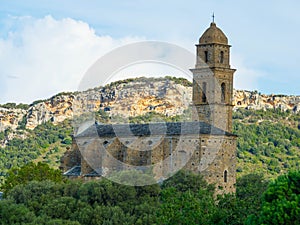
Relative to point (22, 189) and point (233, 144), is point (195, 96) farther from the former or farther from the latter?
point (22, 189)

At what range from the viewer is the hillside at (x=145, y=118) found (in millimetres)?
90062

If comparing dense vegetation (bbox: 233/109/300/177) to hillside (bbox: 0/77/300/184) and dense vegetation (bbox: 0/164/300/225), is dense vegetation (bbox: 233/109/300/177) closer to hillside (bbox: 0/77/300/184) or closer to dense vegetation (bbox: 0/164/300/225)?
hillside (bbox: 0/77/300/184)

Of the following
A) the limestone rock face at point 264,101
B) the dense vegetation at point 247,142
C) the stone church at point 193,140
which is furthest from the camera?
the limestone rock face at point 264,101

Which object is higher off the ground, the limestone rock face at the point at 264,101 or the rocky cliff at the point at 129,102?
the limestone rock face at the point at 264,101

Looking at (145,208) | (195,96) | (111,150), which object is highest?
(195,96)

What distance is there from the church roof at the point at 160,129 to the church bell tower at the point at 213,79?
2206mm

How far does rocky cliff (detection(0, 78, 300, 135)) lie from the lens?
88750mm

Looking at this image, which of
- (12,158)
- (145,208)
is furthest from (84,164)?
(12,158)

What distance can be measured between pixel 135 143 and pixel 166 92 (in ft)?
101

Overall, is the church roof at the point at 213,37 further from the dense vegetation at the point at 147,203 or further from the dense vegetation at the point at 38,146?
the dense vegetation at the point at 38,146

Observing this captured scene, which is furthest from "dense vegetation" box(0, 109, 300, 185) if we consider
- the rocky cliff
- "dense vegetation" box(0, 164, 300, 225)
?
"dense vegetation" box(0, 164, 300, 225)

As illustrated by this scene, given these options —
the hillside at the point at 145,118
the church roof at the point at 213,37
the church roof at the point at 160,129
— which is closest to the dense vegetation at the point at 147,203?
the church roof at the point at 160,129

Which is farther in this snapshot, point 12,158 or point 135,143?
point 12,158

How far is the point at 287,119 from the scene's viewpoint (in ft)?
364
